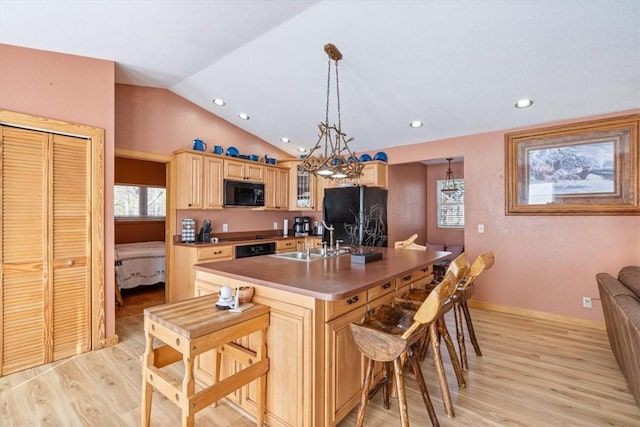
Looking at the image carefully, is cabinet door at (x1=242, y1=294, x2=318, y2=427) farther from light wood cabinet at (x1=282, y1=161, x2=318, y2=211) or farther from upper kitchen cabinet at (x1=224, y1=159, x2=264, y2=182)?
light wood cabinet at (x1=282, y1=161, x2=318, y2=211)

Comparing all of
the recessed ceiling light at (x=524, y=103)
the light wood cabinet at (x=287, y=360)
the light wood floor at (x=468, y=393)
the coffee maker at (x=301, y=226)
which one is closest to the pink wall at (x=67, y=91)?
the light wood floor at (x=468, y=393)

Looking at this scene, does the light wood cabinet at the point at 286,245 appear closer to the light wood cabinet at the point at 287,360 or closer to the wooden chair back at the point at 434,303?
the light wood cabinet at the point at 287,360

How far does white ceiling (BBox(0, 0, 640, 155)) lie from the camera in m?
2.27

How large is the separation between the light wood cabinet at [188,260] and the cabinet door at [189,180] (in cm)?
61

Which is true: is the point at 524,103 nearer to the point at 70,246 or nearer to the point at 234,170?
the point at 234,170

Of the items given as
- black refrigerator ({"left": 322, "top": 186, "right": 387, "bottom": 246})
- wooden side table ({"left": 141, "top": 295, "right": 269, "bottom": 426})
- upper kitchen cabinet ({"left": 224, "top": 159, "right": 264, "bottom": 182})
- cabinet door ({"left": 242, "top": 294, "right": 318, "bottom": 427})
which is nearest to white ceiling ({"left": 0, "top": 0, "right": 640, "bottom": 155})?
upper kitchen cabinet ({"left": 224, "top": 159, "right": 264, "bottom": 182})

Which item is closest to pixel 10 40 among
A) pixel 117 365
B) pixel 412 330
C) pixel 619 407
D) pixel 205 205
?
pixel 205 205

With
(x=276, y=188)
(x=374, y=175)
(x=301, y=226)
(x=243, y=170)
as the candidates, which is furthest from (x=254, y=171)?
(x=374, y=175)

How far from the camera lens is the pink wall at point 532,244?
3.39m

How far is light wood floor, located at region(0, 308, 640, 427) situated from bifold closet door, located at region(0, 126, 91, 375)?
22 cm

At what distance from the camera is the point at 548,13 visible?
7.27ft

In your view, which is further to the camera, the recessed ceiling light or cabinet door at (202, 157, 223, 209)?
cabinet door at (202, 157, 223, 209)

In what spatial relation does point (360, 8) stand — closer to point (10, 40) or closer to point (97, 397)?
point (10, 40)

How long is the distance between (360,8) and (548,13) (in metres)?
1.38
